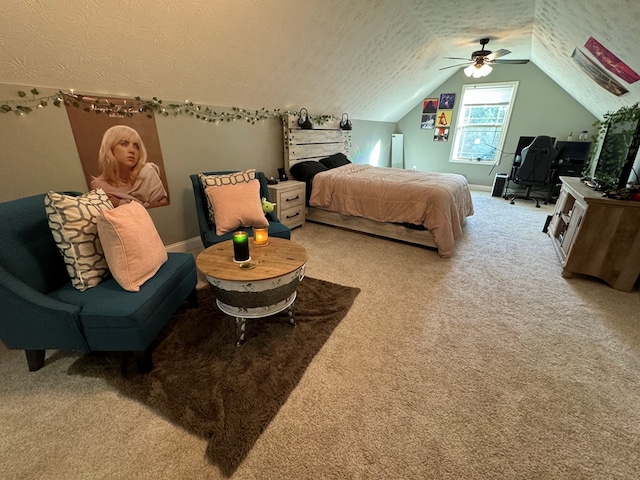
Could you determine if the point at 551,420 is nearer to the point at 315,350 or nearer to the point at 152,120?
the point at 315,350

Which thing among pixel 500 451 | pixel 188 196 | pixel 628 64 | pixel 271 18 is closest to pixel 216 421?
pixel 500 451

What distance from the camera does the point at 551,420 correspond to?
1343 millimetres

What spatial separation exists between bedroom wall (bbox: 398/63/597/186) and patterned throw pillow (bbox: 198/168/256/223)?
5.52 metres

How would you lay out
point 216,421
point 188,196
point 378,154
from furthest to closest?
point 378,154
point 188,196
point 216,421

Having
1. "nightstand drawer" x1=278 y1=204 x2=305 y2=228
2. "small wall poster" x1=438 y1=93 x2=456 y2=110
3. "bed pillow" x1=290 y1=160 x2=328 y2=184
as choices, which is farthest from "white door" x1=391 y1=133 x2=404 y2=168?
"nightstand drawer" x1=278 y1=204 x2=305 y2=228

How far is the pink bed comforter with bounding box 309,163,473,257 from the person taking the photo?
301 centimetres

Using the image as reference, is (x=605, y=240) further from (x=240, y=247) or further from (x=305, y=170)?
(x=305, y=170)

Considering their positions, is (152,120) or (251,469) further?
(152,120)

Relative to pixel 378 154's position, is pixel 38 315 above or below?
below

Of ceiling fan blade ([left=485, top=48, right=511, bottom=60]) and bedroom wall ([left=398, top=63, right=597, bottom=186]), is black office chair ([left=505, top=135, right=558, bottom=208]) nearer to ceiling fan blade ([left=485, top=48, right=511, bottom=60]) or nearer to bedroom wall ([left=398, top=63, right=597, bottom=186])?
bedroom wall ([left=398, top=63, right=597, bottom=186])

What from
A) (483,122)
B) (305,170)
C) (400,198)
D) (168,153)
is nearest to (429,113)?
(483,122)

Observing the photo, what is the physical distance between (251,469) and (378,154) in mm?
6449

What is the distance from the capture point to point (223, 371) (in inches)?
61.0

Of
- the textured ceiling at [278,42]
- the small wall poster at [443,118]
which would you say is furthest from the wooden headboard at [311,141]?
the small wall poster at [443,118]
